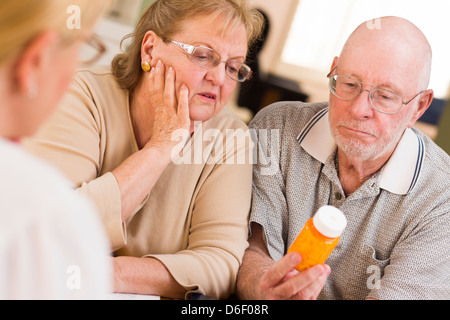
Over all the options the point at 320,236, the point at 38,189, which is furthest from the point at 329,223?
the point at 38,189

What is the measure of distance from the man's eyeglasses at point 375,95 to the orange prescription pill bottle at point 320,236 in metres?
0.47

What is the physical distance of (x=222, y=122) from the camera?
138cm

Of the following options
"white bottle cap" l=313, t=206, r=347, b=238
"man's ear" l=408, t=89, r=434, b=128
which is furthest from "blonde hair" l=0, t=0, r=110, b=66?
"man's ear" l=408, t=89, r=434, b=128

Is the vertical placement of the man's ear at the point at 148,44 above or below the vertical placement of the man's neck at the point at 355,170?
above

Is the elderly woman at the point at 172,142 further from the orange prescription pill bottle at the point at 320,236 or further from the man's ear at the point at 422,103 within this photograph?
the man's ear at the point at 422,103

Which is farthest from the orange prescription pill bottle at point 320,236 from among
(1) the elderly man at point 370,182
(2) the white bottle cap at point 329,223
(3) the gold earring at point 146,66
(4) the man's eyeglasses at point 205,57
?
(3) the gold earring at point 146,66

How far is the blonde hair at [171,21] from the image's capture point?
1.25m

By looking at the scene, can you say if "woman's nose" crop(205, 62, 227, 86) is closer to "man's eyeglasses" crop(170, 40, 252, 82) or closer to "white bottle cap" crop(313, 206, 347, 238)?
"man's eyeglasses" crop(170, 40, 252, 82)

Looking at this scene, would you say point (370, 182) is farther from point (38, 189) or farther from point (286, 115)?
point (38, 189)

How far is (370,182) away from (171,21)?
0.63 metres

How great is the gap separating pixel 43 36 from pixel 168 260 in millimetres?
712

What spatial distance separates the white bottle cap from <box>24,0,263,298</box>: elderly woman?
0.35 m

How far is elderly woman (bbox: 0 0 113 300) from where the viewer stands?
482mm

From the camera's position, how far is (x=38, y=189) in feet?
1.59
